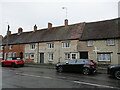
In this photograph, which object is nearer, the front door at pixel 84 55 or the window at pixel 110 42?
the window at pixel 110 42

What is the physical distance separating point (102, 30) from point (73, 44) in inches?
221

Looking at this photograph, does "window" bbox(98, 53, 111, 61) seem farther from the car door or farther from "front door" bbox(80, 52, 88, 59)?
the car door

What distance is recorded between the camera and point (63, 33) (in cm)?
2452

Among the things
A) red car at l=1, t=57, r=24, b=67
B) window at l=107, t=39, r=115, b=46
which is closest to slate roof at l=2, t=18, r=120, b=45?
window at l=107, t=39, r=115, b=46

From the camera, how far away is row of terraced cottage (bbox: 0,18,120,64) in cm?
1875

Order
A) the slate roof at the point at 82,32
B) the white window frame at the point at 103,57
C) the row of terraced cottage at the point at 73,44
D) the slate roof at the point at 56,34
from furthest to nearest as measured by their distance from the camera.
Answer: the slate roof at the point at 56,34 → the slate roof at the point at 82,32 → the row of terraced cottage at the point at 73,44 → the white window frame at the point at 103,57

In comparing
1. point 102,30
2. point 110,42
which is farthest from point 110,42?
point 102,30

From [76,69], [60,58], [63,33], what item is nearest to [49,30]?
[63,33]

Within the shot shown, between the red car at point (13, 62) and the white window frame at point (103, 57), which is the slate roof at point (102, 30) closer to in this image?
the white window frame at point (103, 57)

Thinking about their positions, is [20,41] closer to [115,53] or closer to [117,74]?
[115,53]

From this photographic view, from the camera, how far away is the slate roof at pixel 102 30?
62.6 feet

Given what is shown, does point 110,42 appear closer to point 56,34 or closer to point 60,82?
point 56,34

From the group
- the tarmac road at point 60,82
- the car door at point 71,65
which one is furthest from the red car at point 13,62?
the car door at point 71,65

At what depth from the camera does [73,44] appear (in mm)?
21531
